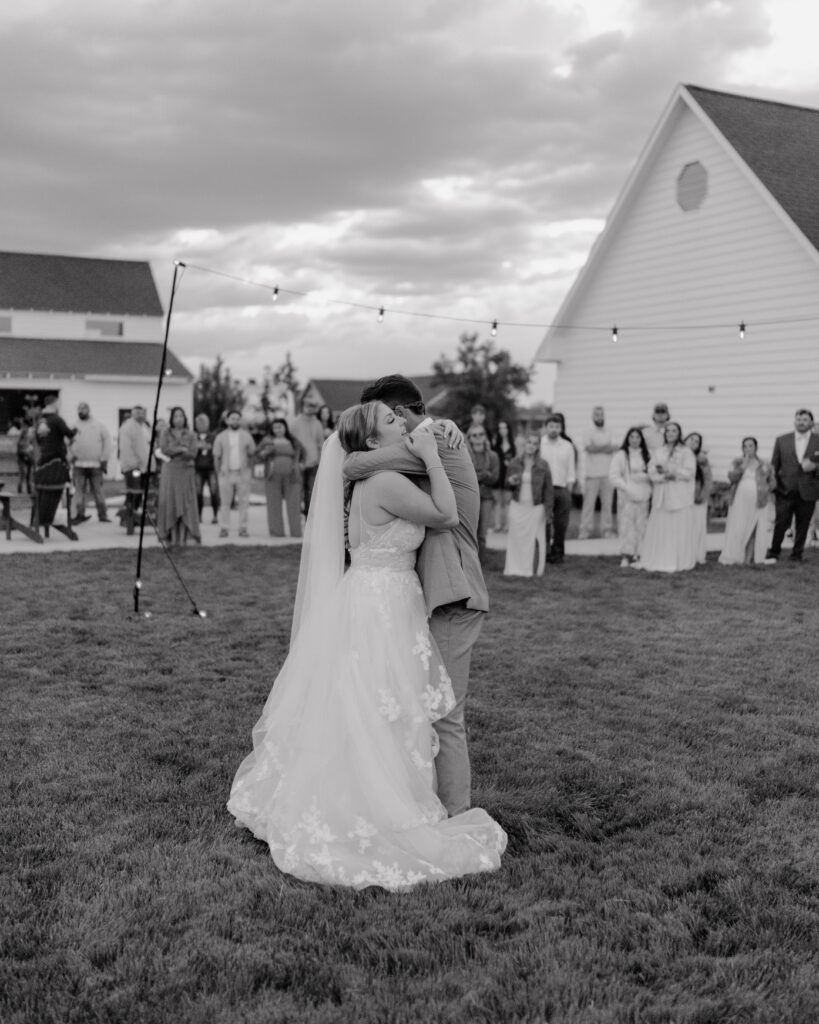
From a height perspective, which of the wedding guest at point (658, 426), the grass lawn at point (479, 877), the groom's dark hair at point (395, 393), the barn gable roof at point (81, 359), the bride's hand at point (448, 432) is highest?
the barn gable roof at point (81, 359)

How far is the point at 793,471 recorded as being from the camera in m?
14.5

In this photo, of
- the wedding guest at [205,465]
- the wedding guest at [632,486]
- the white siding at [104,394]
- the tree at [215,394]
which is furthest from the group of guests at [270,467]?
the tree at [215,394]

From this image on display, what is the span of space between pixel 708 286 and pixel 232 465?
999cm

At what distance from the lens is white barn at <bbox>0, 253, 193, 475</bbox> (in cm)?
3647

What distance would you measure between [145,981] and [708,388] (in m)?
18.6

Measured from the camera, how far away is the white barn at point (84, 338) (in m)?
36.5

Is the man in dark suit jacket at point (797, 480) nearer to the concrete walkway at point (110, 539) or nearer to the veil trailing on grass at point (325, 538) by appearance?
the concrete walkway at point (110, 539)

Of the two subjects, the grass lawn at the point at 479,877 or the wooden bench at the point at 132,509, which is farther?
the wooden bench at the point at 132,509

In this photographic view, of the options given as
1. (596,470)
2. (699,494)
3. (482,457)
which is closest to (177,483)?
(482,457)

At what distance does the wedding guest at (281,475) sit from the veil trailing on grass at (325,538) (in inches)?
412

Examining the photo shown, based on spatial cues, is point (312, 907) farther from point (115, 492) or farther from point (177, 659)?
point (115, 492)

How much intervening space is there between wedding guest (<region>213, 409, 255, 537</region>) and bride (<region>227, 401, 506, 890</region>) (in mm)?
11209

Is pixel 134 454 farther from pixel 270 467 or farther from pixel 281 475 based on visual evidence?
pixel 281 475

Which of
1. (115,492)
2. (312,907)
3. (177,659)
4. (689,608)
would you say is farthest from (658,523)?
(115,492)
